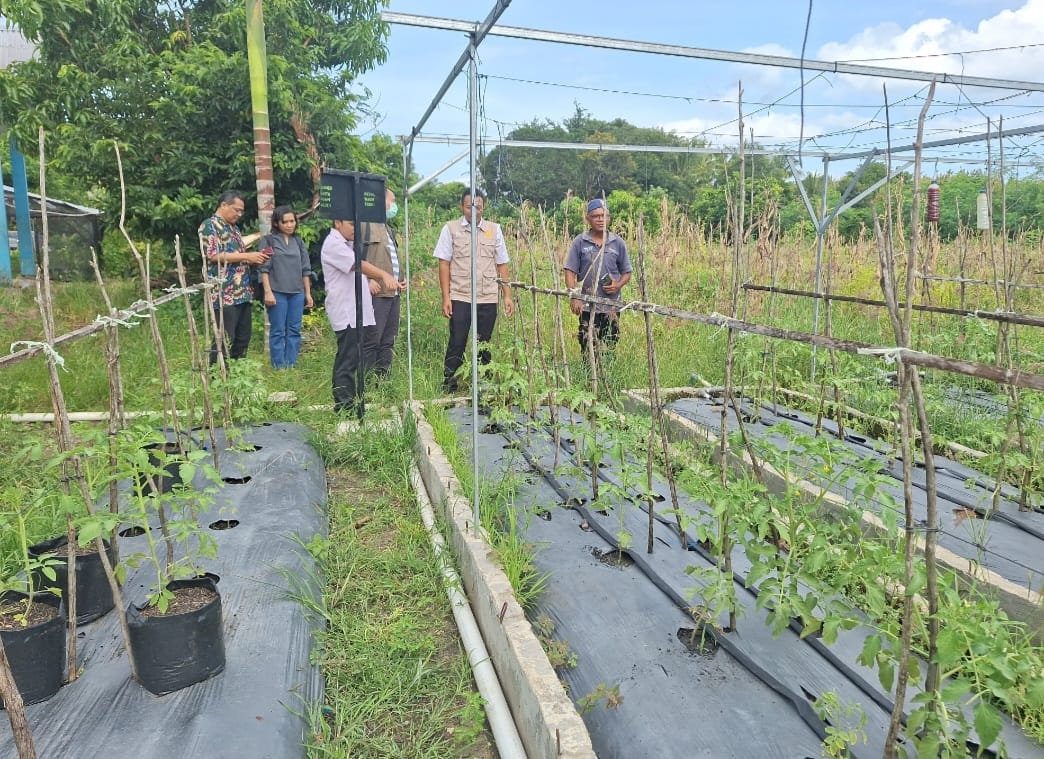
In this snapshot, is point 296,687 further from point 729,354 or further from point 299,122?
point 299,122

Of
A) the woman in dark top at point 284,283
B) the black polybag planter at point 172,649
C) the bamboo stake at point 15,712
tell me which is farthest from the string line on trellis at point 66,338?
the woman in dark top at point 284,283

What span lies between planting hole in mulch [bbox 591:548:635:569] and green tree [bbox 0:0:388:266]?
6758 mm

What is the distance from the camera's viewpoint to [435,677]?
238cm

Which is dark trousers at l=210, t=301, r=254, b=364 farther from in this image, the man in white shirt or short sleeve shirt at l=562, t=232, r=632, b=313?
short sleeve shirt at l=562, t=232, r=632, b=313

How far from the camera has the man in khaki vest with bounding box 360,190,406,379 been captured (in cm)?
486

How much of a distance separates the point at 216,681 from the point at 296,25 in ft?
26.1

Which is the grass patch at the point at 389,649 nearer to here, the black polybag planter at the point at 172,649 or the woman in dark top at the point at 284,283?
the black polybag planter at the point at 172,649

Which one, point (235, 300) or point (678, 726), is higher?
point (235, 300)

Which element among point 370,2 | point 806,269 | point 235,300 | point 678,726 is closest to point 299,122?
point 370,2

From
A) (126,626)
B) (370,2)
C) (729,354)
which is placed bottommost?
(126,626)

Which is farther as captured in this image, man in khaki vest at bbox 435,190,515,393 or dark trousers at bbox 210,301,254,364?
dark trousers at bbox 210,301,254,364

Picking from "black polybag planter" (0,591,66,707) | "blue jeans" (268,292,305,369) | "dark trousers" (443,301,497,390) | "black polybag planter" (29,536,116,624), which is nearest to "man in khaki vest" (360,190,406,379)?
"dark trousers" (443,301,497,390)

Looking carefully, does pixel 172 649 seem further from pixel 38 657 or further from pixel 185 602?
pixel 38 657

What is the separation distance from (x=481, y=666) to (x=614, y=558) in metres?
0.65
